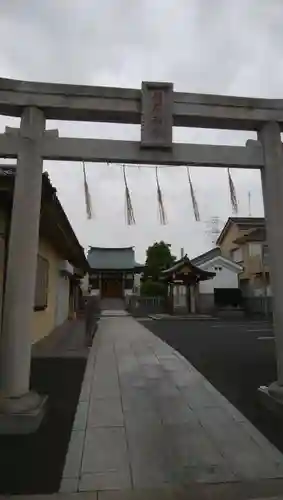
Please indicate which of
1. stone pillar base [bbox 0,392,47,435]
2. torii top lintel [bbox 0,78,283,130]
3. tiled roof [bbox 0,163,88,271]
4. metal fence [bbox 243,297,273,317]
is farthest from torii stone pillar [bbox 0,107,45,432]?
metal fence [bbox 243,297,273,317]

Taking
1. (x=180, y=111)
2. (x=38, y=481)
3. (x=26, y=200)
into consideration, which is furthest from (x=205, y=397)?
(x=180, y=111)

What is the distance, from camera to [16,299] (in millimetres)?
4516

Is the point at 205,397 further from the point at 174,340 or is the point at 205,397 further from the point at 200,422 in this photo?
the point at 174,340

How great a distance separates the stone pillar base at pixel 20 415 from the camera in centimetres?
410

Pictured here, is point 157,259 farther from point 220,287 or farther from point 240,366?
point 240,366

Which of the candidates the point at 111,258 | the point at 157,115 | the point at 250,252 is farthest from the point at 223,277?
the point at 157,115

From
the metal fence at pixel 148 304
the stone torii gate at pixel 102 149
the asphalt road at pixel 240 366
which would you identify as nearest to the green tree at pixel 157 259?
the metal fence at pixel 148 304

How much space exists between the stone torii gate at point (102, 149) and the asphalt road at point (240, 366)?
49 centimetres

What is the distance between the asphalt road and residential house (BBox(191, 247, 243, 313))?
15.3 m

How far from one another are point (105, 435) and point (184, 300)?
80.2 ft

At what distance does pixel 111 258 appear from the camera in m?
44.3

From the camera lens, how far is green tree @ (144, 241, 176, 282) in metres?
36.4

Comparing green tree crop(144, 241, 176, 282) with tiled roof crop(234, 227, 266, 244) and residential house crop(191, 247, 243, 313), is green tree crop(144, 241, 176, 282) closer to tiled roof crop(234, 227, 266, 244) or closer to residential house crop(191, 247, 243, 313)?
residential house crop(191, 247, 243, 313)

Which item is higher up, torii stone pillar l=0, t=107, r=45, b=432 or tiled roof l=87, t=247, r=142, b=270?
tiled roof l=87, t=247, r=142, b=270
